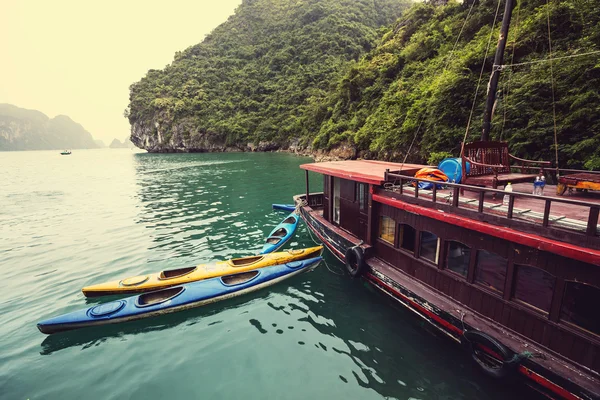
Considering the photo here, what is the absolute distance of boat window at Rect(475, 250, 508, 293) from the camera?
6062 millimetres

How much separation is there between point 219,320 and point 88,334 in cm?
393

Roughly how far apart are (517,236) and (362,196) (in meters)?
5.49

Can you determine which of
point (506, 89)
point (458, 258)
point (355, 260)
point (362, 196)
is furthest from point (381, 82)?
point (458, 258)

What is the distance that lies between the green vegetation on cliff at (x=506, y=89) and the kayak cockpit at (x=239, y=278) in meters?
18.1

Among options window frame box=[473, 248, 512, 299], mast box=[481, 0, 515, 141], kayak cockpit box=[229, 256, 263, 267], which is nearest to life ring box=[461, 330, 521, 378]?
window frame box=[473, 248, 512, 299]

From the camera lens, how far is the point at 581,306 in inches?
189

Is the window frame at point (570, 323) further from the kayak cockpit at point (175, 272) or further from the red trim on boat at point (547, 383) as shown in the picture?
the kayak cockpit at point (175, 272)

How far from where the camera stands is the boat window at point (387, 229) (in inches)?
360

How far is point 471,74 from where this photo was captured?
78.2 feet

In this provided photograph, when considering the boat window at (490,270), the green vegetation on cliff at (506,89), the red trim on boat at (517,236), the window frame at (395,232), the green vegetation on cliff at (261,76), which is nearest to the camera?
the red trim on boat at (517,236)

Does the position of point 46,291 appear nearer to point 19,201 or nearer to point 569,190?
point 569,190

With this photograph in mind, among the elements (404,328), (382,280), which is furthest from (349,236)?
(404,328)

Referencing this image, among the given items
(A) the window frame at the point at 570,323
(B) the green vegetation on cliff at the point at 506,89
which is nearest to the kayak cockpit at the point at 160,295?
(A) the window frame at the point at 570,323

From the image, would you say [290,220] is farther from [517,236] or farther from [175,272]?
[517,236]
